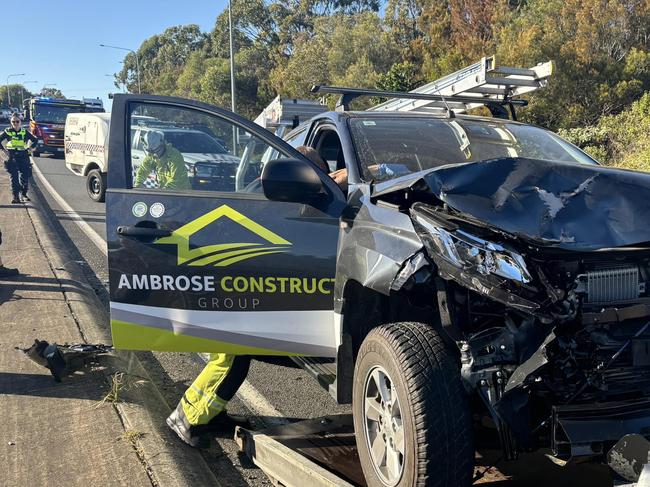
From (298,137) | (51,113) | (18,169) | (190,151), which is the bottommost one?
(18,169)

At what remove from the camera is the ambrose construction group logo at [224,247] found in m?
3.35

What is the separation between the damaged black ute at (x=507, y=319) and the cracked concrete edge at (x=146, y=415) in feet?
3.65

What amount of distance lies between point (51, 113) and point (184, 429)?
26265 millimetres

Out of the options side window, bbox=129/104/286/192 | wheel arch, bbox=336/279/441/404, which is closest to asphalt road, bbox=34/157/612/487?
wheel arch, bbox=336/279/441/404

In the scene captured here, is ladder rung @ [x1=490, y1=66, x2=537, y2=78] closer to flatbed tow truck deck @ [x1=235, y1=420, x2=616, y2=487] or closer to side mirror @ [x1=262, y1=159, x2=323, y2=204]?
side mirror @ [x1=262, y1=159, x2=323, y2=204]

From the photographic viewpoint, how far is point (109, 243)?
Answer: 3391 millimetres

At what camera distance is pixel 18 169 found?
13922 mm

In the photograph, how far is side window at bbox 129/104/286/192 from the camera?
3.60 m

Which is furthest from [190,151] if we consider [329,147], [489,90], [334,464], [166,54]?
[166,54]

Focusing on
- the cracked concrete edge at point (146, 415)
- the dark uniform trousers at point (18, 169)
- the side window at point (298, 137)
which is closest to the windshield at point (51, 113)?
the dark uniform trousers at point (18, 169)

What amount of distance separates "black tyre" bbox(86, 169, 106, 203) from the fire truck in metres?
11.5

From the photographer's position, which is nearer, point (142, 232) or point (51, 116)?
point (142, 232)

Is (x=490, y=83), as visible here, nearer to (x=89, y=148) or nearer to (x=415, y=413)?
(x=415, y=413)

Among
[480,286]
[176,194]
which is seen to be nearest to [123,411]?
[176,194]
